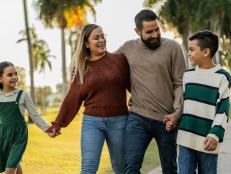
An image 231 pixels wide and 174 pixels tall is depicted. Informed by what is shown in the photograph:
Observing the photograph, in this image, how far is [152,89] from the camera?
6.41 m

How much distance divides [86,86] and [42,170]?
16.7 feet

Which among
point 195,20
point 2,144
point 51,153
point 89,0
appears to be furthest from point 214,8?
point 2,144

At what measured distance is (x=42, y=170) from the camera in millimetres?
11367

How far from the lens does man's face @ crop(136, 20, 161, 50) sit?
6.27 metres

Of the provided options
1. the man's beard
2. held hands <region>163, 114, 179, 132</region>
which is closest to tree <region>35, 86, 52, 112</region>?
the man's beard

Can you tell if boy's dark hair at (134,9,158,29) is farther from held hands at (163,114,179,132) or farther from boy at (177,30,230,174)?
held hands at (163,114,179,132)

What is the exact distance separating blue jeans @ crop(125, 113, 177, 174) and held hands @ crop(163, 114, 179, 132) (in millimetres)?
181

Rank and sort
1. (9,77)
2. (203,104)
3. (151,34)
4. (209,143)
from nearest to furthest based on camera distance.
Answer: (209,143) → (203,104) → (151,34) → (9,77)

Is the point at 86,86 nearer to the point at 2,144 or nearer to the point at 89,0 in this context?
the point at 2,144

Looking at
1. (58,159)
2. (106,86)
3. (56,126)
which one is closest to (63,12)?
(58,159)

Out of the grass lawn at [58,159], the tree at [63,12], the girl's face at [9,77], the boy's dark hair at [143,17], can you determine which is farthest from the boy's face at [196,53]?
the tree at [63,12]

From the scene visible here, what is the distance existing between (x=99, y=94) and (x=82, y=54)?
17.2 inches

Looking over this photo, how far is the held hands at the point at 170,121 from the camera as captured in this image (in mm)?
6188

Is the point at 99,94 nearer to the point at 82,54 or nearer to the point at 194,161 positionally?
the point at 82,54
